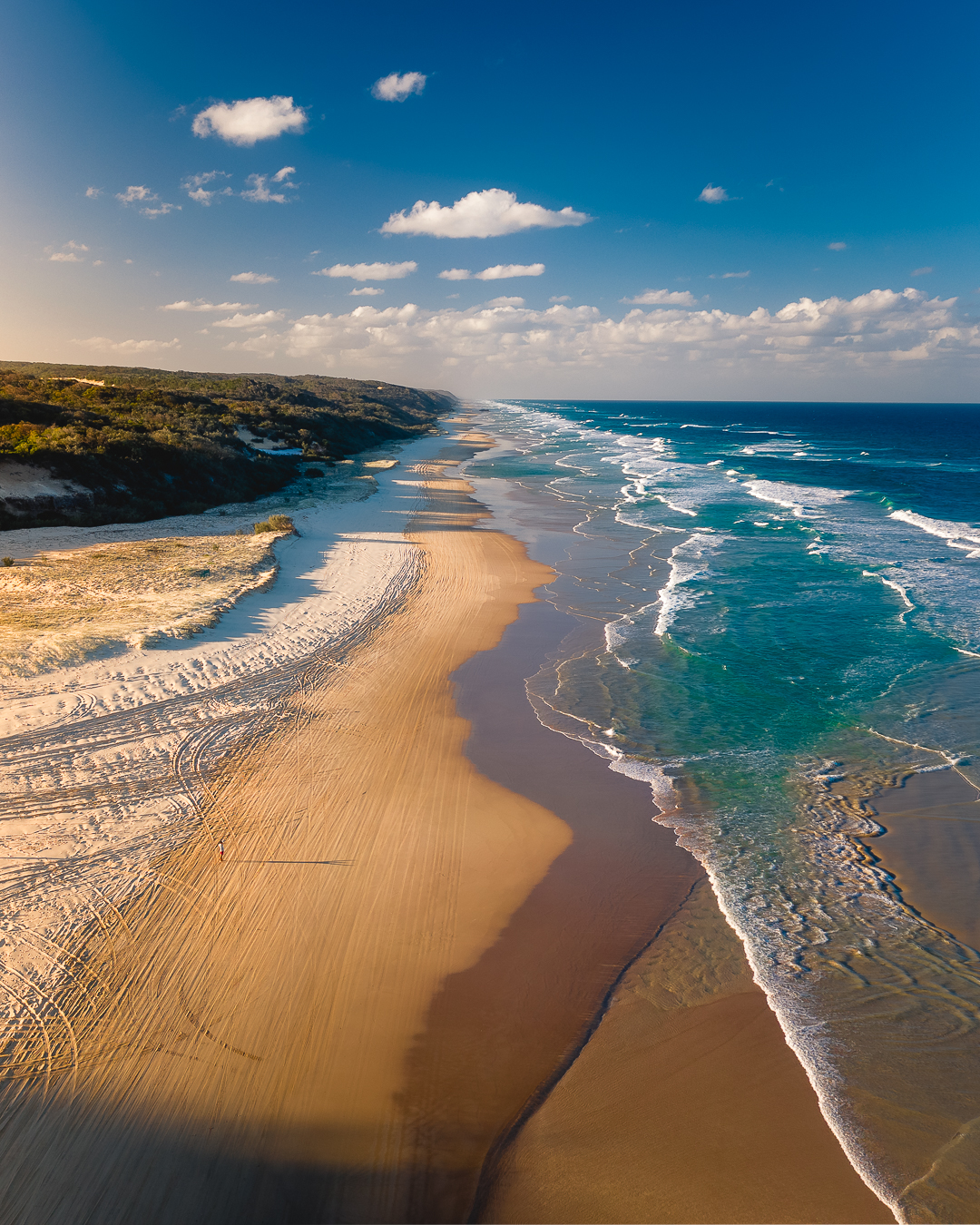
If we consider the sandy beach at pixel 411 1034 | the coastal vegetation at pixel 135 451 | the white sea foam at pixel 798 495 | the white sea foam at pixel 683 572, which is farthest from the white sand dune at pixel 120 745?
the white sea foam at pixel 798 495

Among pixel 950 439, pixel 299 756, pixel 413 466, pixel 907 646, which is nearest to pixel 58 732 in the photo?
pixel 299 756

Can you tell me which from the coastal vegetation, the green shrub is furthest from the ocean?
the coastal vegetation

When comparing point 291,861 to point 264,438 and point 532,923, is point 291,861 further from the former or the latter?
point 264,438

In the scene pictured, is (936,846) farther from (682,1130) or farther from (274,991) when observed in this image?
(274,991)

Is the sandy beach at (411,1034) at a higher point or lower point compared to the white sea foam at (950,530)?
lower

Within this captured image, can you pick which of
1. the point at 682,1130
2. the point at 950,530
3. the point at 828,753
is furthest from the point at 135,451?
the point at 950,530

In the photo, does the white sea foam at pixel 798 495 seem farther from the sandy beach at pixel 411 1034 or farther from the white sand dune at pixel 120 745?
the sandy beach at pixel 411 1034

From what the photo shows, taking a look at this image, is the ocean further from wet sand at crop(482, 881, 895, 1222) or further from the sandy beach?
the sandy beach
